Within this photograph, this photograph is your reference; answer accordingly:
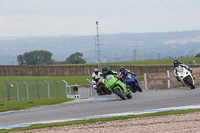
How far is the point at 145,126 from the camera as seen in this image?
11.4 m

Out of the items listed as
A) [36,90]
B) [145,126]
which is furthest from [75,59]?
[145,126]

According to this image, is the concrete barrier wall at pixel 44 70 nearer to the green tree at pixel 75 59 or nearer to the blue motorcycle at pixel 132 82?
the blue motorcycle at pixel 132 82

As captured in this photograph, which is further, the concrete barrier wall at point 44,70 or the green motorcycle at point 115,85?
the concrete barrier wall at point 44,70

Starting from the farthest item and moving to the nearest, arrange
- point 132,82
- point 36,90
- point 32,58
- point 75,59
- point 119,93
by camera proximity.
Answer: point 32,58 < point 75,59 < point 36,90 < point 132,82 < point 119,93

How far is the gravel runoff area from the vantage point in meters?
10.7

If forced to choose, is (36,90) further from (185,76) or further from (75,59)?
(75,59)

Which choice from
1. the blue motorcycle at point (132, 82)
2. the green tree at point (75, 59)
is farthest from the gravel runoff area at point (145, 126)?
the green tree at point (75, 59)

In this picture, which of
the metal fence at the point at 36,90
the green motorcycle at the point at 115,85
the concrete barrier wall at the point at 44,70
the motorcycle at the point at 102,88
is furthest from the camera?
the concrete barrier wall at the point at 44,70

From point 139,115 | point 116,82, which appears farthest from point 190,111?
point 116,82

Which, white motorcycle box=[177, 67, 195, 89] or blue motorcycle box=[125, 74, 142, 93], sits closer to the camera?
white motorcycle box=[177, 67, 195, 89]

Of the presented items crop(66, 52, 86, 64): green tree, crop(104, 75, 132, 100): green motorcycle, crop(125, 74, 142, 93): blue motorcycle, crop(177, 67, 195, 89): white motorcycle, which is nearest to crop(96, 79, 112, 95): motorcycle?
crop(125, 74, 142, 93): blue motorcycle

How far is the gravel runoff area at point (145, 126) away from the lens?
1067 cm

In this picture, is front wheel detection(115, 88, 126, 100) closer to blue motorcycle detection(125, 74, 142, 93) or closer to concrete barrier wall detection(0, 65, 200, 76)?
blue motorcycle detection(125, 74, 142, 93)

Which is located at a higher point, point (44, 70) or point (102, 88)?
point (44, 70)
